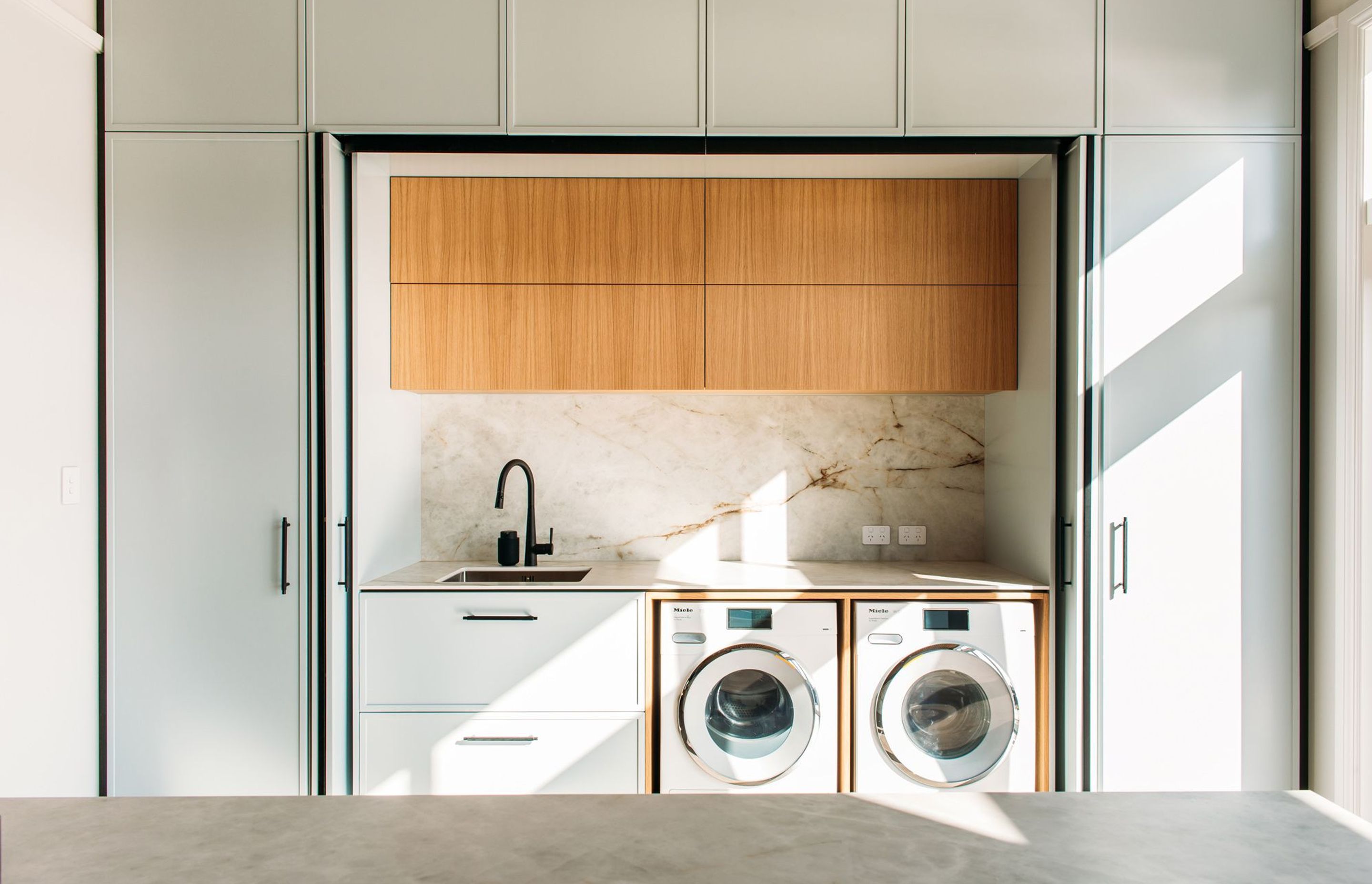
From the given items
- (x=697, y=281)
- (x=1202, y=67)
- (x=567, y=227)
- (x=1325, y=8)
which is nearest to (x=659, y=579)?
(x=697, y=281)

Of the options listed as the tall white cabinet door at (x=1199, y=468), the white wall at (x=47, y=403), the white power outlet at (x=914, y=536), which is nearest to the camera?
the white wall at (x=47, y=403)

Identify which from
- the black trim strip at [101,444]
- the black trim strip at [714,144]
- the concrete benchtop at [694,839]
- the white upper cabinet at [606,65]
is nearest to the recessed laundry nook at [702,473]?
the black trim strip at [714,144]

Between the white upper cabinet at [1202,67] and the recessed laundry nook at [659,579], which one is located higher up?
the white upper cabinet at [1202,67]

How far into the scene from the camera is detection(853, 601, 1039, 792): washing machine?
237cm

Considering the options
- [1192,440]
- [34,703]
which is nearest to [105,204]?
[34,703]

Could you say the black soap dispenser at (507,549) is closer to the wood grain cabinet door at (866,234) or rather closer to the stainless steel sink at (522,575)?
the stainless steel sink at (522,575)

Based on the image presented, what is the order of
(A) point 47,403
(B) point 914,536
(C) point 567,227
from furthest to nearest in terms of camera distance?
(B) point 914,536
(C) point 567,227
(A) point 47,403

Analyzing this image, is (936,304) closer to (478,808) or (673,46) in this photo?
(673,46)

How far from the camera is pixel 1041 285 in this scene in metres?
2.46

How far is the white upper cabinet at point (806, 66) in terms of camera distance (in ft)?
7.50

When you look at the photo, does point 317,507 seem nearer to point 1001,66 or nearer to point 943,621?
point 943,621

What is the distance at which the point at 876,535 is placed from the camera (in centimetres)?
300

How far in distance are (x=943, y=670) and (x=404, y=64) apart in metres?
2.44

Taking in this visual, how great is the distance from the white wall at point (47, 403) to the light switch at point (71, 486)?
0.01 metres
